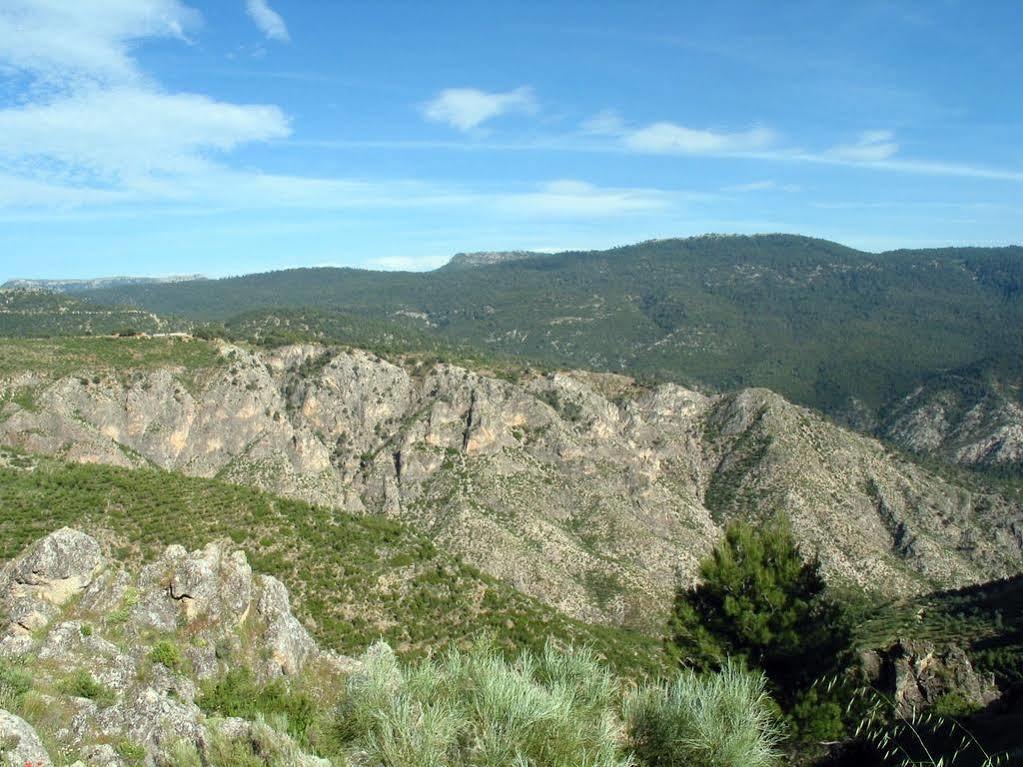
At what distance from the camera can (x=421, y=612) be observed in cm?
3491

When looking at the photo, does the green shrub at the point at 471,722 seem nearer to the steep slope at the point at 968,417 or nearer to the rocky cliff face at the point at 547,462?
the rocky cliff face at the point at 547,462

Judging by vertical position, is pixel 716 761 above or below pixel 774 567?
above

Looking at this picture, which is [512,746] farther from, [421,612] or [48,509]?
[48,509]

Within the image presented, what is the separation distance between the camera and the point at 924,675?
1107 inches

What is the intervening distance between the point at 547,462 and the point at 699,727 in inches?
2770

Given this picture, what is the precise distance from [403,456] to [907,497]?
65.9 meters

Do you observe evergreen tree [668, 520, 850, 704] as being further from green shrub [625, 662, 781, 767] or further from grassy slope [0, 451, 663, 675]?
green shrub [625, 662, 781, 767]

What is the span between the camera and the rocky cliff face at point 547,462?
6197 cm

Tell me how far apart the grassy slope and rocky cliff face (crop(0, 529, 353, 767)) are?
10186 mm

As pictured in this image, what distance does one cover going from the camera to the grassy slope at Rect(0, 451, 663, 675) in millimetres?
32750

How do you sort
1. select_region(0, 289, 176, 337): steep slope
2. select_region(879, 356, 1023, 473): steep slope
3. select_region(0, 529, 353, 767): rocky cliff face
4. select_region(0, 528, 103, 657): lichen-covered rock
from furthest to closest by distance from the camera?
select_region(879, 356, 1023, 473): steep slope < select_region(0, 289, 176, 337): steep slope < select_region(0, 528, 103, 657): lichen-covered rock < select_region(0, 529, 353, 767): rocky cliff face

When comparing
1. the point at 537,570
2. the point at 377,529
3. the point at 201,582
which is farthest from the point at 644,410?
the point at 201,582

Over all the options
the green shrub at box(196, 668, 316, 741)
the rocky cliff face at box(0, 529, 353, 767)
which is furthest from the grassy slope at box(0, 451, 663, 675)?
the green shrub at box(196, 668, 316, 741)

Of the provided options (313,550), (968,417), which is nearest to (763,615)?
(313,550)
